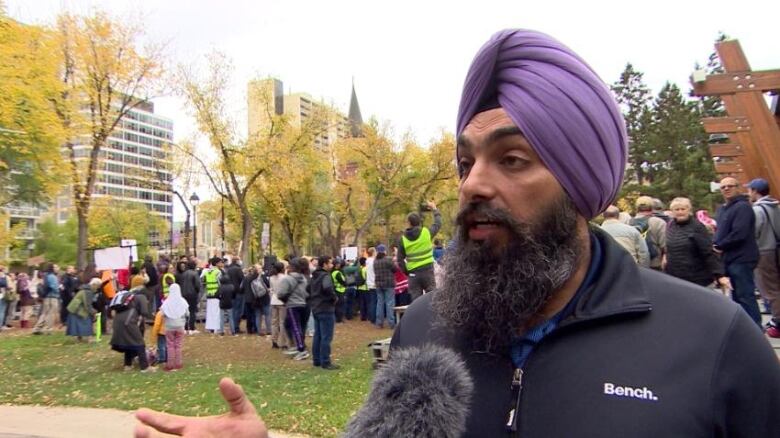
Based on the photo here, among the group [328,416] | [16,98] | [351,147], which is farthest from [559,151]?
[351,147]

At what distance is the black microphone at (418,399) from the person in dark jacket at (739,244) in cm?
633

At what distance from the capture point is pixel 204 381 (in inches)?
372

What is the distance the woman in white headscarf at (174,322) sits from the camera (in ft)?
34.3

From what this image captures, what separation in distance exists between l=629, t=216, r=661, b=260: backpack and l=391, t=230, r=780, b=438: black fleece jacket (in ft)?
21.3

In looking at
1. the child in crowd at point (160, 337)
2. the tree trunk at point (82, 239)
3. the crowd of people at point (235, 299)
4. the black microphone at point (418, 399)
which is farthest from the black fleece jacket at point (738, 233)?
the tree trunk at point (82, 239)

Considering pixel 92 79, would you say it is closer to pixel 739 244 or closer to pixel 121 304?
pixel 121 304

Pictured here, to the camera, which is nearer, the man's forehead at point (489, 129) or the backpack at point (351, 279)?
the man's forehead at point (489, 129)

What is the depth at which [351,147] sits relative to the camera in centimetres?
4222

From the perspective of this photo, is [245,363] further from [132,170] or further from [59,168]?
[132,170]

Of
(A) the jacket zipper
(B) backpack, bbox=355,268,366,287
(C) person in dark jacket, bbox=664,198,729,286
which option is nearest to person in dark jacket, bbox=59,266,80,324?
(B) backpack, bbox=355,268,366,287

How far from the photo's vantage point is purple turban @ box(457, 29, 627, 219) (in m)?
1.38

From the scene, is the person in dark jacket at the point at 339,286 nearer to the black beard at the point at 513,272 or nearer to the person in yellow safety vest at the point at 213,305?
the person in yellow safety vest at the point at 213,305

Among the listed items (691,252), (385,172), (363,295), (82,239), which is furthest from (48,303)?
(385,172)

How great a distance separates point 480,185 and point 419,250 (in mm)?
8972
